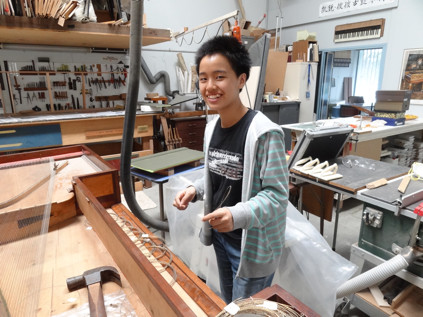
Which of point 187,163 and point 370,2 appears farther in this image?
point 370,2

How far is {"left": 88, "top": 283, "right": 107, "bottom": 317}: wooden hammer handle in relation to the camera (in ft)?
2.22

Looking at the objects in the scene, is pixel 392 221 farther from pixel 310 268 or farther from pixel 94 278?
pixel 94 278

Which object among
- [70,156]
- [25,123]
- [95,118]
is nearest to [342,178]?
[70,156]

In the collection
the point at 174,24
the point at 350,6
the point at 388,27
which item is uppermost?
the point at 350,6

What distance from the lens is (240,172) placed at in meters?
1.02

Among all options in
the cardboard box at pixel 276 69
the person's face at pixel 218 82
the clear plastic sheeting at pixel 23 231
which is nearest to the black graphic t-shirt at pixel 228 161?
the person's face at pixel 218 82

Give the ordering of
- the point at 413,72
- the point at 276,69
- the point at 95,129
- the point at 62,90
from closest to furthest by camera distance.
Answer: the point at 95,129
the point at 62,90
the point at 413,72
the point at 276,69

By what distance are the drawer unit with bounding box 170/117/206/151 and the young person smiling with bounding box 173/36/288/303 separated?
111 inches

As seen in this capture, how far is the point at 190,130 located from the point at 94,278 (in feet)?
11.1

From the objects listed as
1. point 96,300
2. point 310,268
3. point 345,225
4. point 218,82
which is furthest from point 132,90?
point 345,225

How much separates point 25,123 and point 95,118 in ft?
2.11

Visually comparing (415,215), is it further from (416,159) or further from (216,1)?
(216,1)

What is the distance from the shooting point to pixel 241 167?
101 centimetres

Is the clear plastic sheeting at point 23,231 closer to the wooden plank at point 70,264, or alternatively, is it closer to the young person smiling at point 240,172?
the wooden plank at point 70,264
